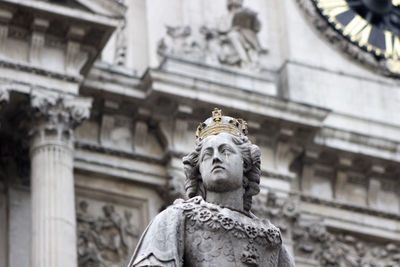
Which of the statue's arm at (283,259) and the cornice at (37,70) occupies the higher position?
the cornice at (37,70)

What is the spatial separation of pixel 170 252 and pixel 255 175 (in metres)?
0.80

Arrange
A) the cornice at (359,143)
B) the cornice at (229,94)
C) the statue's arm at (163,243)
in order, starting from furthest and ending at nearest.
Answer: the cornice at (359,143)
the cornice at (229,94)
the statue's arm at (163,243)

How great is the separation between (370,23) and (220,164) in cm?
1858

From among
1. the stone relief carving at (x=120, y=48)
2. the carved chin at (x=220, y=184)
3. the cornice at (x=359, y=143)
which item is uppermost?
the stone relief carving at (x=120, y=48)

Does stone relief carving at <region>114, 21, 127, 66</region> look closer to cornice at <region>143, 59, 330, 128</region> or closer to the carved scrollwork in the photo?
cornice at <region>143, 59, 330, 128</region>

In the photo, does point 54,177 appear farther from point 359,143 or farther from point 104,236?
point 359,143

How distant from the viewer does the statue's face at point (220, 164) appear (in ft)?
27.9

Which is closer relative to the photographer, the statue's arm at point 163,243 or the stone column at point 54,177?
the statue's arm at point 163,243

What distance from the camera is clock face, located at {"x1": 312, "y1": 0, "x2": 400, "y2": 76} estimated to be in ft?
87.3

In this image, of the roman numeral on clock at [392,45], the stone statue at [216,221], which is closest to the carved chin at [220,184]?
the stone statue at [216,221]

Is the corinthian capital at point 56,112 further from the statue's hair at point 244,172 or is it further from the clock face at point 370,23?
the statue's hair at point 244,172

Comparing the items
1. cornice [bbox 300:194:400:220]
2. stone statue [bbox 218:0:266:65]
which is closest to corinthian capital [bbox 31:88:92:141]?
stone statue [bbox 218:0:266:65]

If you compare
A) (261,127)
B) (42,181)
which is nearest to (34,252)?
(42,181)

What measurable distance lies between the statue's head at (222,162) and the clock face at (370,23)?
17.8 m
